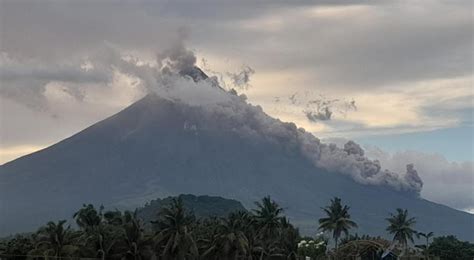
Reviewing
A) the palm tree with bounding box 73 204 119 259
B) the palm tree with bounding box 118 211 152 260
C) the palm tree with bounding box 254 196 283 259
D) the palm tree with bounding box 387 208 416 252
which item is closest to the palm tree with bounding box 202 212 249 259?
the palm tree with bounding box 118 211 152 260

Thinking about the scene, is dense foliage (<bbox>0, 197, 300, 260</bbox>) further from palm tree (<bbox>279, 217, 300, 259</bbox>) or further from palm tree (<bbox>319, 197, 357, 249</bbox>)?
palm tree (<bbox>319, 197, 357, 249</bbox>)

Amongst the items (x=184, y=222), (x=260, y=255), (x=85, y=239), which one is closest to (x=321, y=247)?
(x=260, y=255)

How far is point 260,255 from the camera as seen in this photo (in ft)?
382

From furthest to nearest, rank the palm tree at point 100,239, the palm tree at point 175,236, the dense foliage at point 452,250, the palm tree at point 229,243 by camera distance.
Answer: the dense foliage at point 452,250
the palm tree at point 229,243
the palm tree at point 175,236
the palm tree at point 100,239

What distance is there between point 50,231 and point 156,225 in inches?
608

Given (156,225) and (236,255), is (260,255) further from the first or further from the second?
(156,225)

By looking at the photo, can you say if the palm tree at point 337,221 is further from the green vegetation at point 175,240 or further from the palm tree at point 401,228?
the palm tree at point 401,228

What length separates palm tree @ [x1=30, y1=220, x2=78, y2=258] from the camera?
A: 332 feet

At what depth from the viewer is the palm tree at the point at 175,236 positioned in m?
106

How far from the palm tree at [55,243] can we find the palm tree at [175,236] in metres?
12.0

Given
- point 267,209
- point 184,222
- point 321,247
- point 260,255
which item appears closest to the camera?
point 184,222

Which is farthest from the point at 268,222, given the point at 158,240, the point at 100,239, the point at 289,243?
the point at 100,239

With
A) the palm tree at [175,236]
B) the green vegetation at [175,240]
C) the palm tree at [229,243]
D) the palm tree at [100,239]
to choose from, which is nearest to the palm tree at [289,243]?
the green vegetation at [175,240]

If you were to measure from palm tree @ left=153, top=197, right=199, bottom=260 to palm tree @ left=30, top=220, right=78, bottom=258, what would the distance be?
39.3 feet
